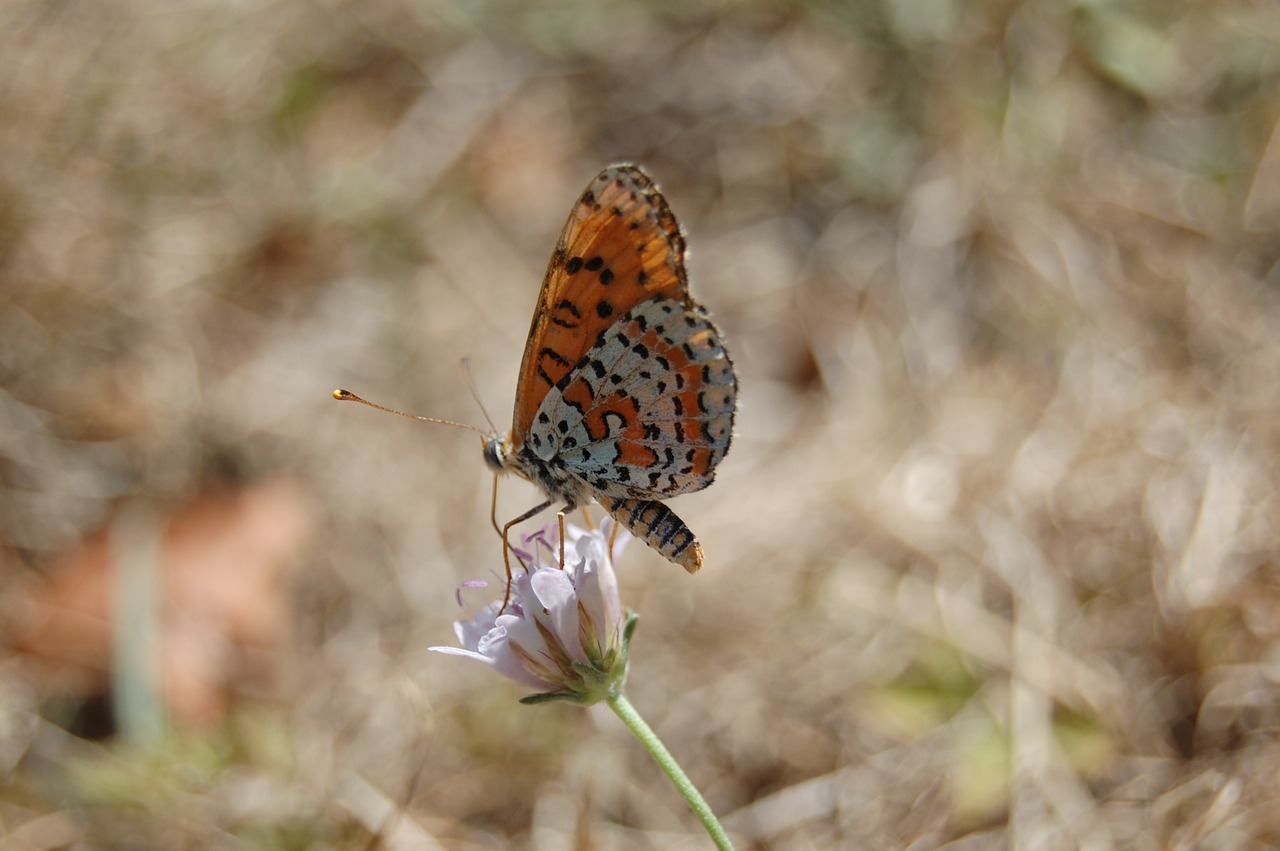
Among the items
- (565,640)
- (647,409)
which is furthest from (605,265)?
(565,640)

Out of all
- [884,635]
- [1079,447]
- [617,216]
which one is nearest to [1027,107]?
[1079,447]

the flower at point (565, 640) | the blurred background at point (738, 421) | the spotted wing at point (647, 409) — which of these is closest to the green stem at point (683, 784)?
the flower at point (565, 640)

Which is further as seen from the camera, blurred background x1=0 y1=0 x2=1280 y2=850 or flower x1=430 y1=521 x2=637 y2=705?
blurred background x1=0 y1=0 x2=1280 y2=850

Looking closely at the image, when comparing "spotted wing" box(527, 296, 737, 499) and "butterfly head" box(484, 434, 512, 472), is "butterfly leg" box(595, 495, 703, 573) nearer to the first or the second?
"spotted wing" box(527, 296, 737, 499)

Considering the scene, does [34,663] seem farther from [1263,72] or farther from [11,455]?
[1263,72]

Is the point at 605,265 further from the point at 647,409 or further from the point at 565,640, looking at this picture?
the point at 565,640

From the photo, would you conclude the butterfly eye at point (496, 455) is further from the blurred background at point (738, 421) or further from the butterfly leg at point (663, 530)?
the blurred background at point (738, 421)

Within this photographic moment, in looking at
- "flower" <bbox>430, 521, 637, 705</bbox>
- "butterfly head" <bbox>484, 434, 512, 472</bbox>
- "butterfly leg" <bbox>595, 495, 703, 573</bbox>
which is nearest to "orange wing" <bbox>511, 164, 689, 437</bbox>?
"butterfly head" <bbox>484, 434, 512, 472</bbox>
